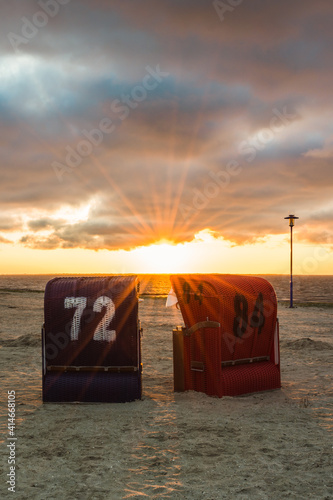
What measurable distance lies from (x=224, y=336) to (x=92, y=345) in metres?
2.41

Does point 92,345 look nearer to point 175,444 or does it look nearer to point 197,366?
point 197,366

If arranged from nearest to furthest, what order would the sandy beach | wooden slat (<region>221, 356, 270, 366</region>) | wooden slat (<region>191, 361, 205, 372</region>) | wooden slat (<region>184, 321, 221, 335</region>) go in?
the sandy beach, wooden slat (<region>184, 321, 221, 335</region>), wooden slat (<region>191, 361, 205, 372</region>), wooden slat (<region>221, 356, 270, 366</region>)

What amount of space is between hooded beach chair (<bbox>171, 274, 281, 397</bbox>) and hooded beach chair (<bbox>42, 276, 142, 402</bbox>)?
3.52ft

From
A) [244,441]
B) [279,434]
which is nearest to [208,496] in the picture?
[244,441]

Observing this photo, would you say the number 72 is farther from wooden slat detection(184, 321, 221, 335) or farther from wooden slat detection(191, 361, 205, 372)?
wooden slat detection(191, 361, 205, 372)

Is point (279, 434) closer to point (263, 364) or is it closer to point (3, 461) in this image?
point (263, 364)

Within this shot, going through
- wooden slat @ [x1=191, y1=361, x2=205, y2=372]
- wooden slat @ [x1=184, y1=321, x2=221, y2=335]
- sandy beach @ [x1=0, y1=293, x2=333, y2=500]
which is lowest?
sandy beach @ [x1=0, y1=293, x2=333, y2=500]

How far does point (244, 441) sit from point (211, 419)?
960mm

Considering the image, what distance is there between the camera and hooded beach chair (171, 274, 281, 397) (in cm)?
801

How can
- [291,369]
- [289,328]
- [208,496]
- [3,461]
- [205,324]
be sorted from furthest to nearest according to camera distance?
[289,328], [291,369], [205,324], [3,461], [208,496]

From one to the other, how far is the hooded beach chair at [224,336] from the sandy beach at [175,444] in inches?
11.2

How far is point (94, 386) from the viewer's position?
7.72 meters

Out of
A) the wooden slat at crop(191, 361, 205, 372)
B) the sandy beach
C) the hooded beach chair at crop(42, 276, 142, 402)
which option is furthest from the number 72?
the wooden slat at crop(191, 361, 205, 372)

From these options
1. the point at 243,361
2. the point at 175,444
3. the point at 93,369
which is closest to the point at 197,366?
the point at 243,361
